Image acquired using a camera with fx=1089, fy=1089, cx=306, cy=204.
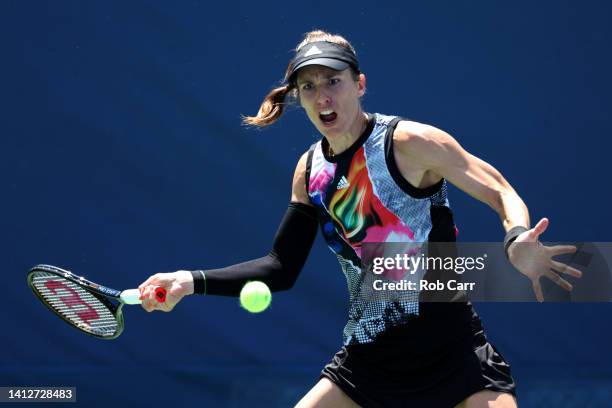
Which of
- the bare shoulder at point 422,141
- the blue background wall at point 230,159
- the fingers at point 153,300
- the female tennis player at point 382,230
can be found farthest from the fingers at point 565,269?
the blue background wall at point 230,159

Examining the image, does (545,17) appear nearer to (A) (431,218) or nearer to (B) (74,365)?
(A) (431,218)

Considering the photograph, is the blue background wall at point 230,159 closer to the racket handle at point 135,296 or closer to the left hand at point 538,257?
the racket handle at point 135,296

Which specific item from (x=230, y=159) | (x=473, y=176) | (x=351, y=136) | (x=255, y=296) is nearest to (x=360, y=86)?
(x=351, y=136)

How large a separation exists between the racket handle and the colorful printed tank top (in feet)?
1.90

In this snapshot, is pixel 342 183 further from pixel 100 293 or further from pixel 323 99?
pixel 100 293

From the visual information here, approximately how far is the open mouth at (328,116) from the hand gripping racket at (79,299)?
945 mm

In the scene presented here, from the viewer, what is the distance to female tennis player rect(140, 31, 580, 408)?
3.32 metres

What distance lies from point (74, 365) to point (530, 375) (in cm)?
231

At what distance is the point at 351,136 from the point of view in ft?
11.6

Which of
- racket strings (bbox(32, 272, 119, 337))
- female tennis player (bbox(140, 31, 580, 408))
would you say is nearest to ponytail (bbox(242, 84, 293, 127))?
A: female tennis player (bbox(140, 31, 580, 408))

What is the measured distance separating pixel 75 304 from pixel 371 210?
1237mm

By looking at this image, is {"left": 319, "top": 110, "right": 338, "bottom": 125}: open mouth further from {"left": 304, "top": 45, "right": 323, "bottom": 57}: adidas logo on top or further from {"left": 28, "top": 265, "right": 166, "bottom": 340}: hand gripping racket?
{"left": 28, "top": 265, "right": 166, "bottom": 340}: hand gripping racket

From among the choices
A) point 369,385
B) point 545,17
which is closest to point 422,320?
point 369,385

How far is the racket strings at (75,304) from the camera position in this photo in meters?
3.90
